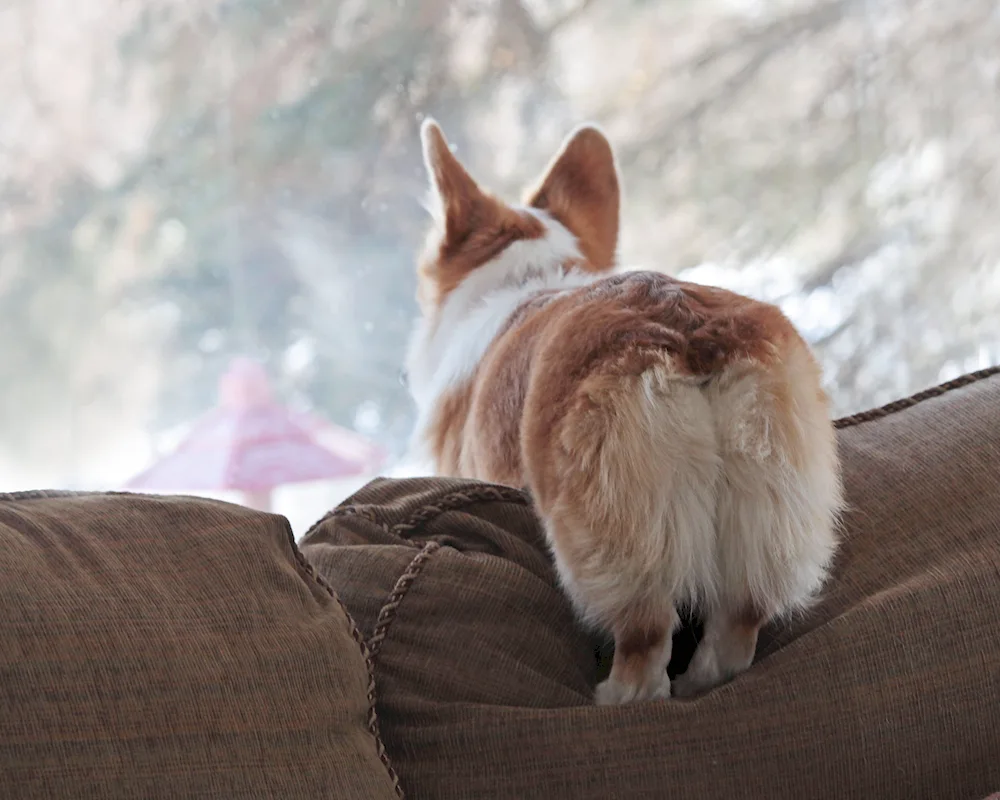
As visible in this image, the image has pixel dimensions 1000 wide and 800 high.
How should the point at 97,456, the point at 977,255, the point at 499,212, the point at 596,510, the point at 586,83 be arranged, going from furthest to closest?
the point at 977,255 < the point at 586,83 < the point at 97,456 < the point at 499,212 < the point at 596,510

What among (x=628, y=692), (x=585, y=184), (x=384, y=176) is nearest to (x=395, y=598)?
(x=628, y=692)

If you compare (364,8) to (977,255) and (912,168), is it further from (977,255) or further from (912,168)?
(977,255)

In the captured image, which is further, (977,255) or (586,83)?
(977,255)

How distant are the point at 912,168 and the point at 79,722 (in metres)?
2.62

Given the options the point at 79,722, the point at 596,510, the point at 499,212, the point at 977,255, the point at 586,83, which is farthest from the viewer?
the point at 977,255

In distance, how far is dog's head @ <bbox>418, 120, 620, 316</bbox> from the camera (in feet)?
5.52

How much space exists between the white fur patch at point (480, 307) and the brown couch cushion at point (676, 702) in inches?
18.4

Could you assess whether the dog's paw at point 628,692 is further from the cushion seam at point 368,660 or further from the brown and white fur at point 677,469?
the cushion seam at point 368,660

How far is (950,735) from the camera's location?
97cm

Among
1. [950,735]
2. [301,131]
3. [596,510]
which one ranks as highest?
[301,131]

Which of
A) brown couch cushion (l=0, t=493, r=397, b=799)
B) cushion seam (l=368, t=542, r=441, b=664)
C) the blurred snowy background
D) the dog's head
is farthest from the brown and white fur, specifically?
the blurred snowy background

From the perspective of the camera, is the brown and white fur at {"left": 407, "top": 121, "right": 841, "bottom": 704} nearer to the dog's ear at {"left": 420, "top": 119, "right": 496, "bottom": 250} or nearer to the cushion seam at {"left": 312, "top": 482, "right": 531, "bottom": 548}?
the cushion seam at {"left": 312, "top": 482, "right": 531, "bottom": 548}

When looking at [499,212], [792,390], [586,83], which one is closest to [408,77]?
[586,83]

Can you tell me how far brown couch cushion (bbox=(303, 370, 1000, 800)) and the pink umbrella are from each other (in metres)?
1.25
